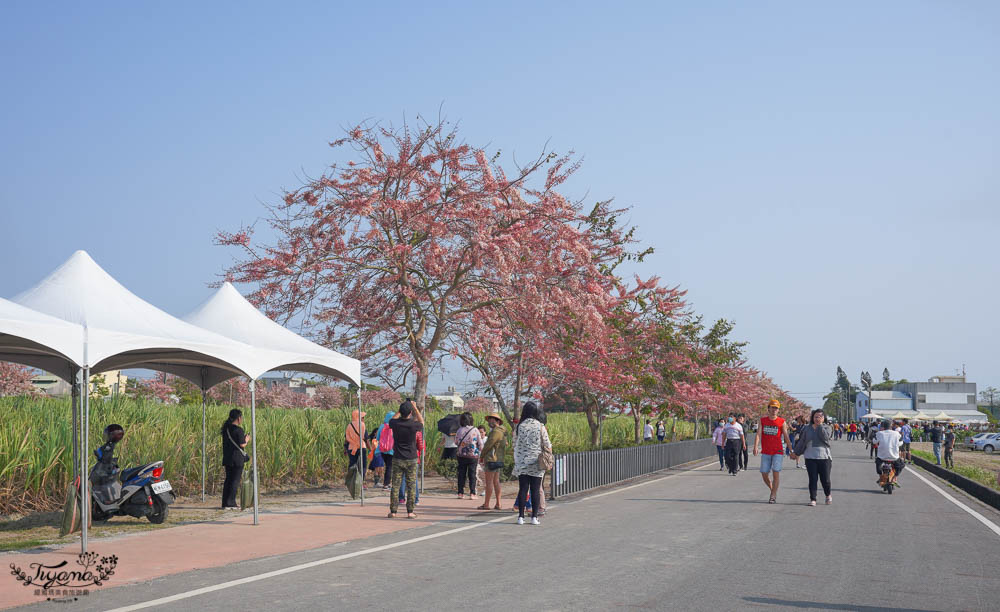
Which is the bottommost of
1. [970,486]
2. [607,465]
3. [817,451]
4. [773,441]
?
[970,486]

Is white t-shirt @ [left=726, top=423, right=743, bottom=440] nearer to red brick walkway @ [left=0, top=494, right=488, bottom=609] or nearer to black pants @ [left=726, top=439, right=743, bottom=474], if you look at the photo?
black pants @ [left=726, top=439, right=743, bottom=474]

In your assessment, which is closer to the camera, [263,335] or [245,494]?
[245,494]

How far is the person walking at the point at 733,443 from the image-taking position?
2622 cm

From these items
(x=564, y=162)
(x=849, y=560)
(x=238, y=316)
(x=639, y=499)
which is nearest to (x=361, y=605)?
(x=849, y=560)

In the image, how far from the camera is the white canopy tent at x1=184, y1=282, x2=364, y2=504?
1431 cm

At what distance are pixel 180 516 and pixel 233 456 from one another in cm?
154

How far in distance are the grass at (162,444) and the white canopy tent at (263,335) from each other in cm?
304

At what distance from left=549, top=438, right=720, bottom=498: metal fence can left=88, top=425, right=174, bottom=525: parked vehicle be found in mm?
6822

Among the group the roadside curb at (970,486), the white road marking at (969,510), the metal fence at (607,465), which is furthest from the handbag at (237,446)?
the roadside curb at (970,486)

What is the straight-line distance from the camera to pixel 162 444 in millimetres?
16766

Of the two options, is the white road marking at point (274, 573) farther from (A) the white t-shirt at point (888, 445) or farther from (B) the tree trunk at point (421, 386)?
(A) the white t-shirt at point (888, 445)

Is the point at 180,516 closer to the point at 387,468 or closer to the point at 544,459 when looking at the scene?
the point at 387,468

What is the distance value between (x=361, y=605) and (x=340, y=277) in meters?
12.9

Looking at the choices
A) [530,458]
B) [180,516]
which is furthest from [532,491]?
[180,516]
